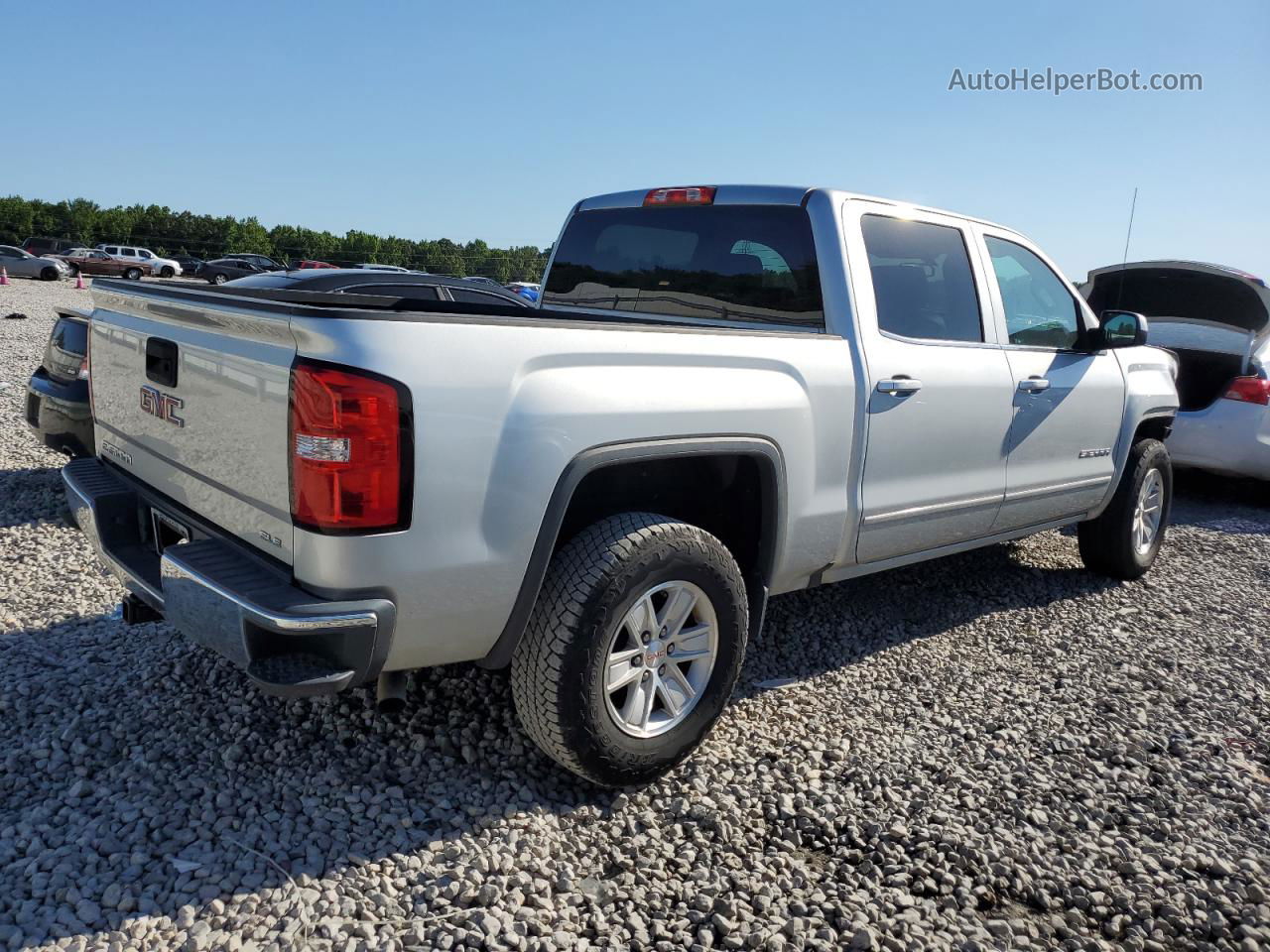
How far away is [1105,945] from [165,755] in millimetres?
2839

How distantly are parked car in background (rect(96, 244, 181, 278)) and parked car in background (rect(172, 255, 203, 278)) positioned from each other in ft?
3.39

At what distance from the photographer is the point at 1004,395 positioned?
4102mm

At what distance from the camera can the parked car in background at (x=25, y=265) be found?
33.5 meters

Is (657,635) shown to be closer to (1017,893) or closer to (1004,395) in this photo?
(1017,893)

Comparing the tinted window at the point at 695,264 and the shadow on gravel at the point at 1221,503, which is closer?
the tinted window at the point at 695,264

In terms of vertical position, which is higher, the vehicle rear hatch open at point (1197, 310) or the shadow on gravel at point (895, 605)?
the vehicle rear hatch open at point (1197, 310)

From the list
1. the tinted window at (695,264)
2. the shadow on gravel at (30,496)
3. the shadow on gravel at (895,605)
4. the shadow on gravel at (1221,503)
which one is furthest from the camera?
the shadow on gravel at (1221,503)

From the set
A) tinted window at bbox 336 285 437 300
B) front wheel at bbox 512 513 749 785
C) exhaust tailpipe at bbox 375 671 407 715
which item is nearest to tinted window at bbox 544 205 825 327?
front wheel at bbox 512 513 749 785

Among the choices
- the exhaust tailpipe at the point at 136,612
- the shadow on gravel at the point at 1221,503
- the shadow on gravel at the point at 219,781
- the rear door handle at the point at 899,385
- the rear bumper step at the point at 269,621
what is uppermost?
the rear door handle at the point at 899,385

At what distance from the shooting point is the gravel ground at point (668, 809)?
94.0 inches

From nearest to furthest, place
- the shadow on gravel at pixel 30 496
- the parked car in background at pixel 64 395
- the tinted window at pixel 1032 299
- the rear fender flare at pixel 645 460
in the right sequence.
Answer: the rear fender flare at pixel 645 460 → the tinted window at pixel 1032 299 → the parked car in background at pixel 64 395 → the shadow on gravel at pixel 30 496

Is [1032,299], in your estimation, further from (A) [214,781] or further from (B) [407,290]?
(B) [407,290]

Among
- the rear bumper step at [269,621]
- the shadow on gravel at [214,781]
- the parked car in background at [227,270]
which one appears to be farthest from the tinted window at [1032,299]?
the parked car in background at [227,270]

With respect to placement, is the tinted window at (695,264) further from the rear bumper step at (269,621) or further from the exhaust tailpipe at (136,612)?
the exhaust tailpipe at (136,612)
